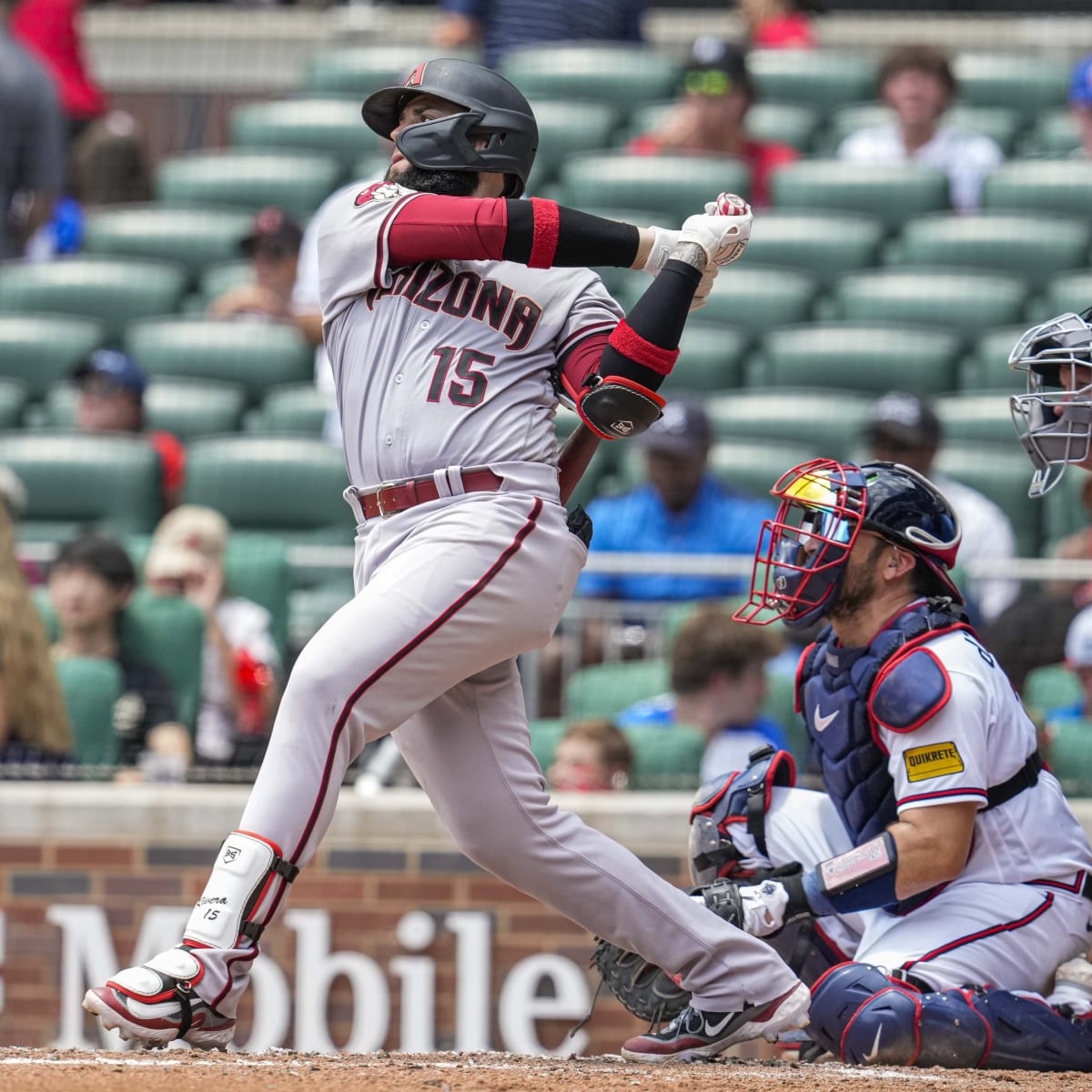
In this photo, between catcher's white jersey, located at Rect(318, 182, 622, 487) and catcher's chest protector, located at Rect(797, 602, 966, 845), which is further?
catcher's chest protector, located at Rect(797, 602, 966, 845)

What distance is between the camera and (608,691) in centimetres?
569

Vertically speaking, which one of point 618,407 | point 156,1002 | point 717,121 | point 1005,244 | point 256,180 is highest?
point 717,121

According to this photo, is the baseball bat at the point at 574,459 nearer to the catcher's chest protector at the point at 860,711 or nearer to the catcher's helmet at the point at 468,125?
the catcher's helmet at the point at 468,125

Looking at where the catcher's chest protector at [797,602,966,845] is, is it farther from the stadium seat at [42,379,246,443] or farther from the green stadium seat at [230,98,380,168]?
the green stadium seat at [230,98,380,168]

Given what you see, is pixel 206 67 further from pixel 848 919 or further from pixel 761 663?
pixel 848 919

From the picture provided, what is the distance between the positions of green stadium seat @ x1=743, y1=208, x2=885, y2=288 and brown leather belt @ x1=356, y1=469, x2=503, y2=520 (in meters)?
4.68

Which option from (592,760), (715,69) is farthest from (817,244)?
(592,760)

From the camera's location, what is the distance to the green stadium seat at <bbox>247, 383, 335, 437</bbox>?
7312 mm

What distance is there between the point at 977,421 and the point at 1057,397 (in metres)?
3.08

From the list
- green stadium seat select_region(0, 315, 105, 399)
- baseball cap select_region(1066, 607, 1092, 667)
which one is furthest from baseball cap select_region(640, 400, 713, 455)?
green stadium seat select_region(0, 315, 105, 399)

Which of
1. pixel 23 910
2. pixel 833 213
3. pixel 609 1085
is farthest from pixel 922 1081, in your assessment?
pixel 833 213

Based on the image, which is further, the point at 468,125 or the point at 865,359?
the point at 865,359

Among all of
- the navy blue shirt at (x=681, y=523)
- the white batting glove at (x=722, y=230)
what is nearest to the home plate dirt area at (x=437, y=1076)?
the white batting glove at (x=722, y=230)

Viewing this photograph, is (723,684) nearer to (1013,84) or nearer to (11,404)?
(11,404)
